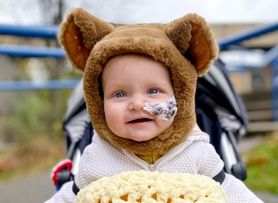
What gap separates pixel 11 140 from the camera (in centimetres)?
752

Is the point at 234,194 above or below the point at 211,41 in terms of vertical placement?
below

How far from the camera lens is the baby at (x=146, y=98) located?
1.09 meters

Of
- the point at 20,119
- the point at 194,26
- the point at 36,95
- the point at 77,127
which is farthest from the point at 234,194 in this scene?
the point at 36,95

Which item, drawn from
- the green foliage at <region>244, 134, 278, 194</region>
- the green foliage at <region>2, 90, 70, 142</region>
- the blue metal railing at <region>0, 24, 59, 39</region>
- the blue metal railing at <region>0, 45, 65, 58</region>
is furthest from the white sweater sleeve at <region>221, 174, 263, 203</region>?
the green foliage at <region>2, 90, 70, 142</region>

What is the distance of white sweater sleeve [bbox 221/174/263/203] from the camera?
3.74ft

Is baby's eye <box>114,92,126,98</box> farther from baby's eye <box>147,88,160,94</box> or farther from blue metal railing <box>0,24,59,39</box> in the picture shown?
blue metal railing <box>0,24,59,39</box>

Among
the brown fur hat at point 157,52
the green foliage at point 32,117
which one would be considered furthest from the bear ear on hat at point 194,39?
the green foliage at point 32,117

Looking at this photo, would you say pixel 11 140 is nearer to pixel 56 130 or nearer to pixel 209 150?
pixel 56 130

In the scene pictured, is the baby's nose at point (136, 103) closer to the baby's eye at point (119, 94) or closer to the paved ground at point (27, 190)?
the baby's eye at point (119, 94)

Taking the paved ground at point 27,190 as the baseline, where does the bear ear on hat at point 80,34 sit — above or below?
above

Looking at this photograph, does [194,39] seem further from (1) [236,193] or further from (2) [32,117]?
(2) [32,117]

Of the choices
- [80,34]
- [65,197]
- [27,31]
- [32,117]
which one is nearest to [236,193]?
[65,197]

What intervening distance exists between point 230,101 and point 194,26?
2.13ft

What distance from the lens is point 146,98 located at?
→ 109 centimetres
